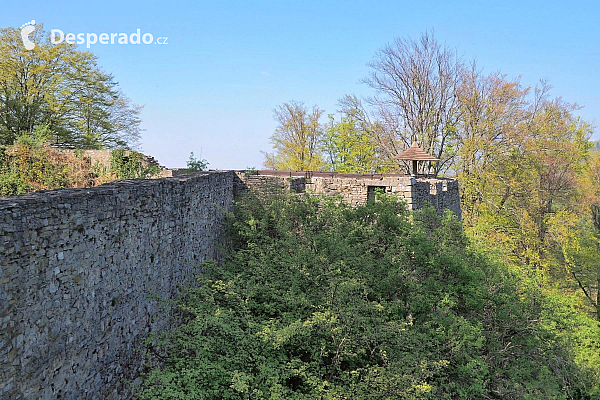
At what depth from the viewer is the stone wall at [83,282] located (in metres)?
4.35

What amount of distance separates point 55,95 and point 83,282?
64.7ft

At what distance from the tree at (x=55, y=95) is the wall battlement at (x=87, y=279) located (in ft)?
49.0

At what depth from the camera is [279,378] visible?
22.7 ft

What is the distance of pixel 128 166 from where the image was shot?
43.6 ft

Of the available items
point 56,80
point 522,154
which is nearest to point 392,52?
point 522,154

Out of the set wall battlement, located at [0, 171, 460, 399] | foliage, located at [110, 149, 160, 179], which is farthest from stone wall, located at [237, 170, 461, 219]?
wall battlement, located at [0, 171, 460, 399]

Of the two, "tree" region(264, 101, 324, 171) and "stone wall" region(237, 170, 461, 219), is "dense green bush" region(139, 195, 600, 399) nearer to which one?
"stone wall" region(237, 170, 461, 219)

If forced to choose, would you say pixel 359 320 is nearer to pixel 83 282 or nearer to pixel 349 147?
pixel 83 282

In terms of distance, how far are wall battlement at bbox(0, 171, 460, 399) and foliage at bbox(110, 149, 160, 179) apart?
446 centimetres

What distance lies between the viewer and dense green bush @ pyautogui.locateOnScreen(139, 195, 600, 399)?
700 cm

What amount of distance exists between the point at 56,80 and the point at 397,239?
18.6 meters

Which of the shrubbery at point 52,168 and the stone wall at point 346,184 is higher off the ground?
the shrubbery at point 52,168

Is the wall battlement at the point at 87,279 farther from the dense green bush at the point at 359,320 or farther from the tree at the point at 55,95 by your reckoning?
the tree at the point at 55,95

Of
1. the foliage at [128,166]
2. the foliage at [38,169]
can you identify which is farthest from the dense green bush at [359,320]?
the foliage at [38,169]
